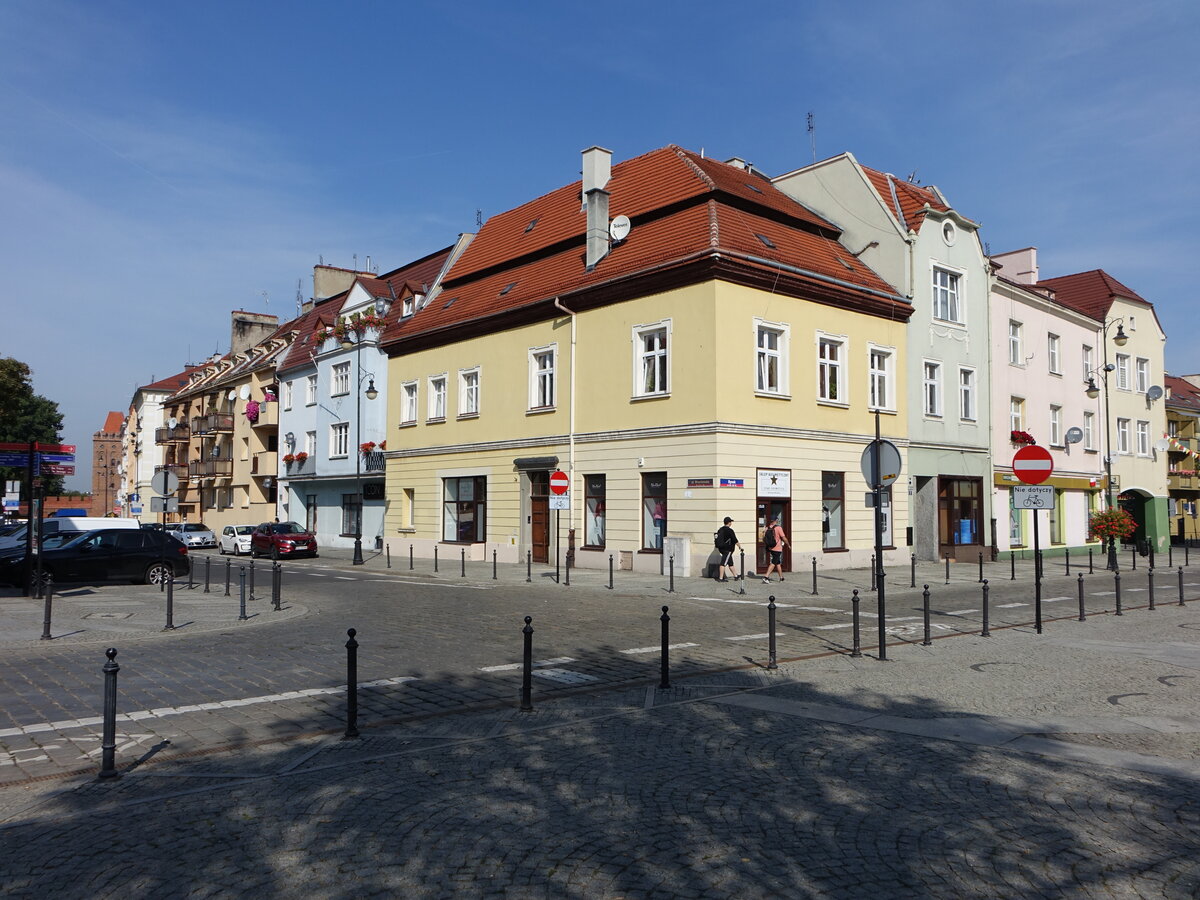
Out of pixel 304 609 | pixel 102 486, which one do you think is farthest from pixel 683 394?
pixel 102 486

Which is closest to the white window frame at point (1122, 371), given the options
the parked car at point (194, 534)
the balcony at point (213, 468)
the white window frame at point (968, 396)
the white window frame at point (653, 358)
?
the white window frame at point (968, 396)

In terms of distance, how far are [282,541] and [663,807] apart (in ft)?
112

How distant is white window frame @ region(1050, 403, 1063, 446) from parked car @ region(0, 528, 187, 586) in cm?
3354

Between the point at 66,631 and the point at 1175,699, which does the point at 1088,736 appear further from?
the point at 66,631

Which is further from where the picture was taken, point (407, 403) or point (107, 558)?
point (407, 403)

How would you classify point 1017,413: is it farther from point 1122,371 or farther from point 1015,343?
point 1122,371

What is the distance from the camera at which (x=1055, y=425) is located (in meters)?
38.2

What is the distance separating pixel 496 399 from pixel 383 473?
10.3 metres

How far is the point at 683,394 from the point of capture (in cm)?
2494

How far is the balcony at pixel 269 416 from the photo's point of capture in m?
49.5

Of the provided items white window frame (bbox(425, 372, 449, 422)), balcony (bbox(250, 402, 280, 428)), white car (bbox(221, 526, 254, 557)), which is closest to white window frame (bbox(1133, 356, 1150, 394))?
white window frame (bbox(425, 372, 449, 422))

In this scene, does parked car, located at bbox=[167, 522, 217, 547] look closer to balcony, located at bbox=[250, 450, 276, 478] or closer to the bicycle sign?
balcony, located at bbox=[250, 450, 276, 478]

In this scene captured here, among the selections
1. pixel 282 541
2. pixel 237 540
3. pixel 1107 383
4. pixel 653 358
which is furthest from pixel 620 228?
pixel 1107 383

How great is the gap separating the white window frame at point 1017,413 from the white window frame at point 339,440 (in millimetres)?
28919
